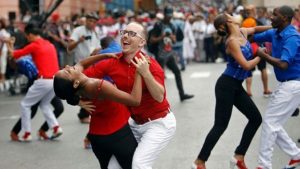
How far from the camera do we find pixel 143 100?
6141 millimetres

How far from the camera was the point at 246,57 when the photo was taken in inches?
308

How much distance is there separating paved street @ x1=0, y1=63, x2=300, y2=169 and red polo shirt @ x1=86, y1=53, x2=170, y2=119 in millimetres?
2594

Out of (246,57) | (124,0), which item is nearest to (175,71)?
(246,57)

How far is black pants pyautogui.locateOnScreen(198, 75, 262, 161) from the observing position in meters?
8.04

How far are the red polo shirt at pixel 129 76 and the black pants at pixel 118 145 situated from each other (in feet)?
0.86

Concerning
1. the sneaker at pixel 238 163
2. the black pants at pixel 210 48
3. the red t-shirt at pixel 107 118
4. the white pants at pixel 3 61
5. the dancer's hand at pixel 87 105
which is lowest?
the black pants at pixel 210 48

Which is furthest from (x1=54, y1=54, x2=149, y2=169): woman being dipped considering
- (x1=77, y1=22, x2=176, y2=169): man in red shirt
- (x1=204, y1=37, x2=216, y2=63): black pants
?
(x1=204, y1=37, x2=216, y2=63): black pants

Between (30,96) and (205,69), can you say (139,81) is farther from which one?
(205,69)

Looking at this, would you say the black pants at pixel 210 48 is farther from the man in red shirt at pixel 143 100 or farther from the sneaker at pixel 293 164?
the man in red shirt at pixel 143 100

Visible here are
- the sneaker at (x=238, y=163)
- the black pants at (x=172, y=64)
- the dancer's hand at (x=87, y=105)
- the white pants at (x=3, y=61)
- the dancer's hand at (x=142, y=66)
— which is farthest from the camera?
the white pants at (x=3, y=61)

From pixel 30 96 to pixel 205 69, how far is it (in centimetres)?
1254

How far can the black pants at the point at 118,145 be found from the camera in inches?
232

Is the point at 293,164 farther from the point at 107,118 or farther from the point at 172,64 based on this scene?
the point at 172,64

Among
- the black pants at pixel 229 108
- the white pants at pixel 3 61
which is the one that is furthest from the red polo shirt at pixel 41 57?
the white pants at pixel 3 61
